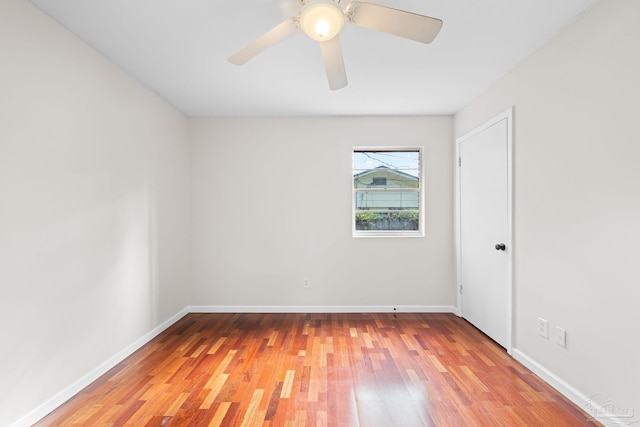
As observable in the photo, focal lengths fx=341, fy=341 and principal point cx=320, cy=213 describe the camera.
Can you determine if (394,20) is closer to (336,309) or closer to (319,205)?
(319,205)

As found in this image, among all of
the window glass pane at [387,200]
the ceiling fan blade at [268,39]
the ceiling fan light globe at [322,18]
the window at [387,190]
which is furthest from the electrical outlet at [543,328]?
the ceiling fan blade at [268,39]

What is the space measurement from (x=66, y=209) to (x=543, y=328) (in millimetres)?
3371

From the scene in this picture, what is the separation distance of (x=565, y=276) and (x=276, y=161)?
308 centimetres

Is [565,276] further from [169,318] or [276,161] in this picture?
[169,318]

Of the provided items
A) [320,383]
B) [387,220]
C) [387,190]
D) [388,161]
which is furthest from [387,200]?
[320,383]

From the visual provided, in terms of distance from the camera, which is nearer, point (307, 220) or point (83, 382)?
point (83, 382)

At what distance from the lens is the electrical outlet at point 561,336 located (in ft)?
7.32

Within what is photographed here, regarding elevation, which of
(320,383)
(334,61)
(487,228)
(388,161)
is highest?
(334,61)

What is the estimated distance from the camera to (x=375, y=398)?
221 centimetres

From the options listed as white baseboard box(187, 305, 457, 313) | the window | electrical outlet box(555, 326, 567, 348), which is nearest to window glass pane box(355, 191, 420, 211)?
the window

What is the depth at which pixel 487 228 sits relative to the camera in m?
3.27

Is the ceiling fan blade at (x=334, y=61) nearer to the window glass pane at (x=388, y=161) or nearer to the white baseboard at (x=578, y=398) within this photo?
the window glass pane at (x=388, y=161)

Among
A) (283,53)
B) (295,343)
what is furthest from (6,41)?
(295,343)

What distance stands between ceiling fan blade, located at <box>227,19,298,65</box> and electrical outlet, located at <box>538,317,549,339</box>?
2535 millimetres
